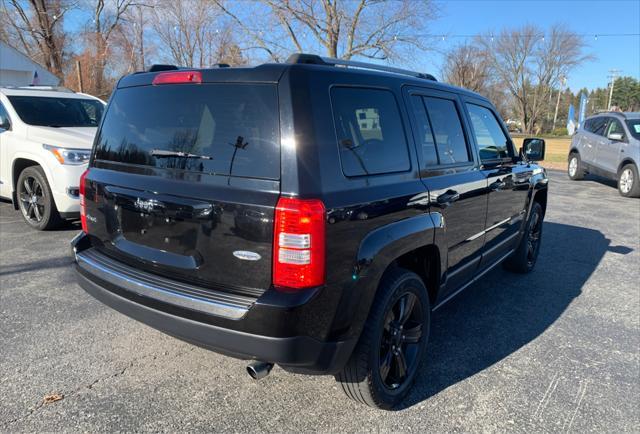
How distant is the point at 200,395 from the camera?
107 inches

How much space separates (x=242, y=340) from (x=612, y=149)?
11.9m

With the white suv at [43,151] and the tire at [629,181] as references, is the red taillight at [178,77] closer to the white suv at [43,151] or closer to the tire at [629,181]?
the white suv at [43,151]

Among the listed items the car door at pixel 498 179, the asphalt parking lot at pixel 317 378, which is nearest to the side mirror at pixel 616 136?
the asphalt parking lot at pixel 317 378

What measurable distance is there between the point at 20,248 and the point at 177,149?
12.9ft

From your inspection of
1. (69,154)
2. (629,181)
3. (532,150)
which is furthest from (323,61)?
(629,181)

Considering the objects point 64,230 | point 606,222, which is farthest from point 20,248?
point 606,222

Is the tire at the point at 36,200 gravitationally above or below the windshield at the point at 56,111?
below

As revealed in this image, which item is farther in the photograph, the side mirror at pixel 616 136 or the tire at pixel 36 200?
the side mirror at pixel 616 136

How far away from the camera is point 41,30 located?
3369 cm

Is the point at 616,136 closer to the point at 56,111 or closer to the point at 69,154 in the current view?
the point at 69,154

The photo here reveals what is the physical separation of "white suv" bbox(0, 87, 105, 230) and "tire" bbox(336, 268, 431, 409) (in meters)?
4.50

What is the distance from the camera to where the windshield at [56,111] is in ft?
21.0

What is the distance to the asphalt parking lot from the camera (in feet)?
8.36

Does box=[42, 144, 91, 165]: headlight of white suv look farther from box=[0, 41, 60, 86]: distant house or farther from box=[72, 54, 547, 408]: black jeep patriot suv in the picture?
box=[0, 41, 60, 86]: distant house
